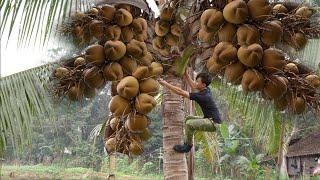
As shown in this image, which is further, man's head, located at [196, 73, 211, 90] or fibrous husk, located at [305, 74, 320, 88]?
man's head, located at [196, 73, 211, 90]

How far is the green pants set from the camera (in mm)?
2789

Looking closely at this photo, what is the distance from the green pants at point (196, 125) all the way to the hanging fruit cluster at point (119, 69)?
0.55 m

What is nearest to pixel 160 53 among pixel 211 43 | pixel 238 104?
pixel 211 43

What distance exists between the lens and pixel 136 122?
6.71 feet

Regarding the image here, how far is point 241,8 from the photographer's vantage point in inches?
72.7

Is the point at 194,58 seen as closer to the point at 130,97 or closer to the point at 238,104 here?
the point at 130,97

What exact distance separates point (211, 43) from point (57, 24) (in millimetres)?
679

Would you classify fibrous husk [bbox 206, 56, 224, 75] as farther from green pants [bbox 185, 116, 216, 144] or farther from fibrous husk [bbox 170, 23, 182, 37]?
green pants [bbox 185, 116, 216, 144]

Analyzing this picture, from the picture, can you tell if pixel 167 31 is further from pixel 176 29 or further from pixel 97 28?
pixel 97 28

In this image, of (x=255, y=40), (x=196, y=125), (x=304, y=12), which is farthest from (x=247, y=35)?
(x=196, y=125)

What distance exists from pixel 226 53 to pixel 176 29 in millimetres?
548

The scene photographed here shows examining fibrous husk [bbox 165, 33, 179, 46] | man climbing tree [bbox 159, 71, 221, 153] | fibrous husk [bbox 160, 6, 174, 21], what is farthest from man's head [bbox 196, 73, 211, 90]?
fibrous husk [bbox 160, 6, 174, 21]

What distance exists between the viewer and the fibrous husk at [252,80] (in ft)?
6.07

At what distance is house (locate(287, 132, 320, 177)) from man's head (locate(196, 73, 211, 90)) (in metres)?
10.8
